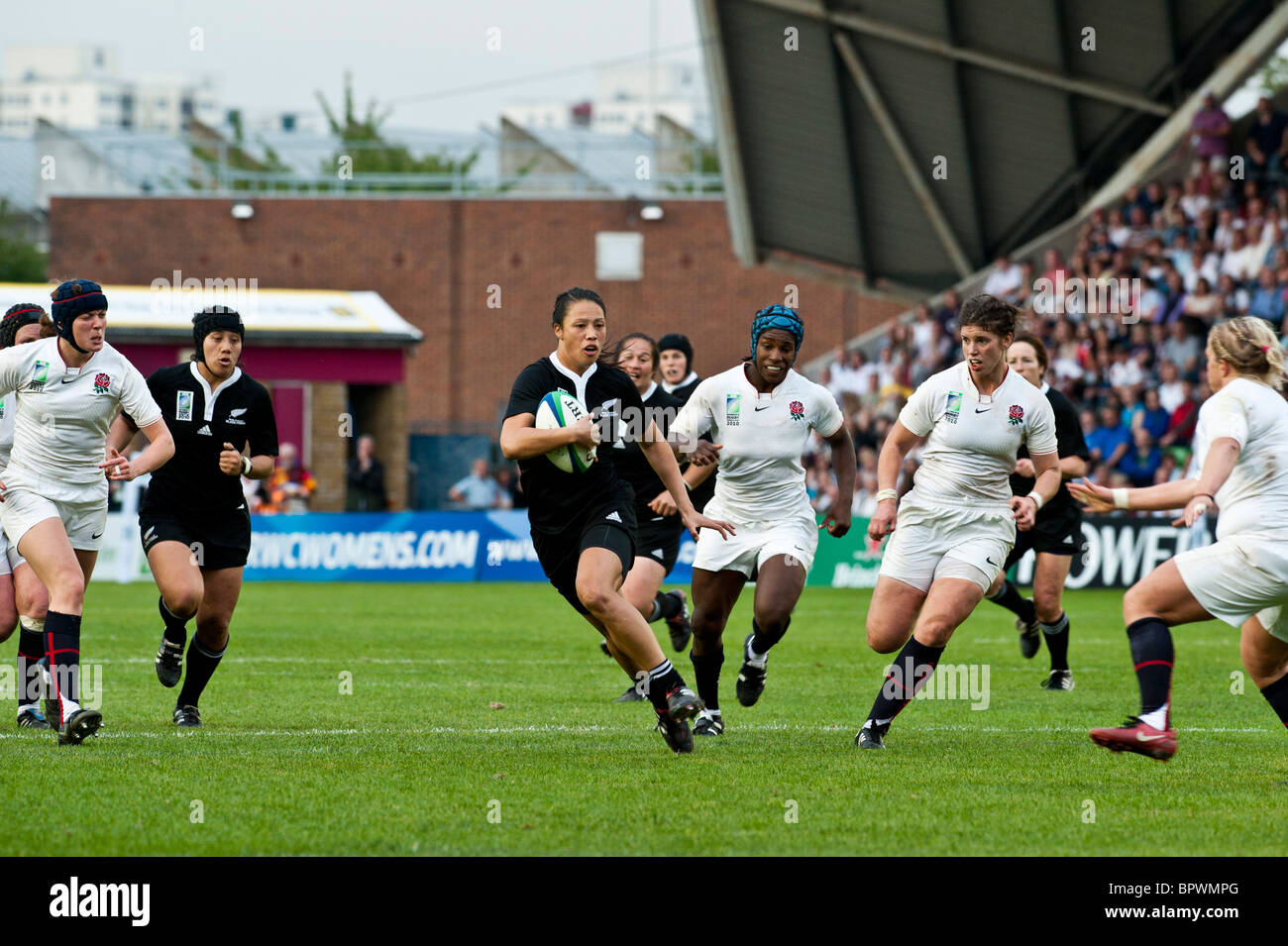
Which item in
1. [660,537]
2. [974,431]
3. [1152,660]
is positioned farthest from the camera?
[660,537]

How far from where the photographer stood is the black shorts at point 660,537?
12.0 meters

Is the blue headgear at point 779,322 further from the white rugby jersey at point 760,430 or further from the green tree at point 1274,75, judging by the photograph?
the green tree at point 1274,75

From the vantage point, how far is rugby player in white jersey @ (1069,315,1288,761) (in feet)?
23.3

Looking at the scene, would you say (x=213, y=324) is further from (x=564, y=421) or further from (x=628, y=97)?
(x=628, y=97)

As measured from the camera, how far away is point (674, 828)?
21.4ft

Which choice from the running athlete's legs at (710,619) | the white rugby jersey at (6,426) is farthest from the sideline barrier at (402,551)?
the white rugby jersey at (6,426)

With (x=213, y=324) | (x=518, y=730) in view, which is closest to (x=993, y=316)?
(x=518, y=730)

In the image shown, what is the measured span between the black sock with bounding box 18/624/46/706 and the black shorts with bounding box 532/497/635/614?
3186mm

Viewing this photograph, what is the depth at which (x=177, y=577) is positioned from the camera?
9250 millimetres

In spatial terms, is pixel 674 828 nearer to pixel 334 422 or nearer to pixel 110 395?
pixel 110 395

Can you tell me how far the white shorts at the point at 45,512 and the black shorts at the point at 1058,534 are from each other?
22.1ft

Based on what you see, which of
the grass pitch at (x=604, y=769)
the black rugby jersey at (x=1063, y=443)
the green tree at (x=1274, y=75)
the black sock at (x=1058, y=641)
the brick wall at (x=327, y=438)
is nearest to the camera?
the grass pitch at (x=604, y=769)

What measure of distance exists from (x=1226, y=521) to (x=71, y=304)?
590 cm
